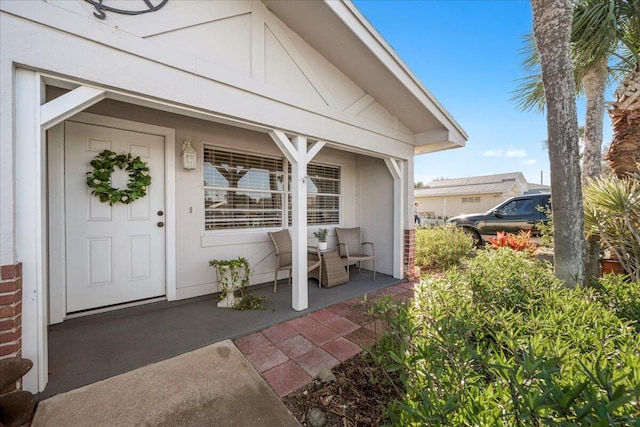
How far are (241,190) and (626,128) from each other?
6.21 metres

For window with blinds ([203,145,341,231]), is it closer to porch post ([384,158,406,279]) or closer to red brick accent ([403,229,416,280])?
porch post ([384,158,406,279])

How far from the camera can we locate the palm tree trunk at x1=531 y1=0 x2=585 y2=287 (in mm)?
2719

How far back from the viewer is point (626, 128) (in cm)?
401

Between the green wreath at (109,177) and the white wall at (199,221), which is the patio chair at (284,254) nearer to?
the white wall at (199,221)

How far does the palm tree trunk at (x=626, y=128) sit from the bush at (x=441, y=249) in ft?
8.98

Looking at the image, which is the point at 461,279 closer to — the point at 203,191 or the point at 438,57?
the point at 203,191

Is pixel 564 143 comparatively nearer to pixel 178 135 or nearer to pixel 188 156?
pixel 188 156

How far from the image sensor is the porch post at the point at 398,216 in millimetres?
4781

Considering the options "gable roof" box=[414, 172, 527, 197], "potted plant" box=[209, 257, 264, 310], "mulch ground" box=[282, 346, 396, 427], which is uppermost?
"gable roof" box=[414, 172, 527, 197]

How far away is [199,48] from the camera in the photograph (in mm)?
2596

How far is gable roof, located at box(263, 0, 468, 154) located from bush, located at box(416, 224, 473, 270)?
219 centimetres

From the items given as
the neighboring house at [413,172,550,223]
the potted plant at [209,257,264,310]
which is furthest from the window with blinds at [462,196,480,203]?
the potted plant at [209,257,264,310]

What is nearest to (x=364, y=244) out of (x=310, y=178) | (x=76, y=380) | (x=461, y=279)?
(x=310, y=178)

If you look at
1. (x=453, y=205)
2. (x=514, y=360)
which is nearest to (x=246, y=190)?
(x=514, y=360)
